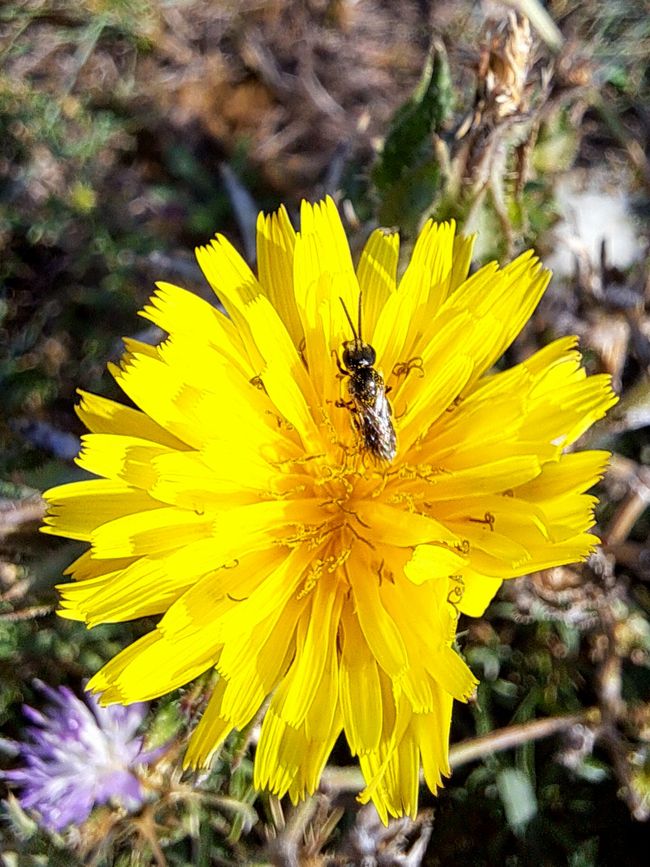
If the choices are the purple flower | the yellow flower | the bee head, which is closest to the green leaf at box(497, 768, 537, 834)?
the yellow flower

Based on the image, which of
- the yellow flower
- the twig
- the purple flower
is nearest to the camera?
the yellow flower

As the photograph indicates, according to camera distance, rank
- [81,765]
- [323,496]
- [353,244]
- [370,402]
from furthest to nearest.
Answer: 1. [353,244]
2. [81,765]
3. [323,496]
4. [370,402]

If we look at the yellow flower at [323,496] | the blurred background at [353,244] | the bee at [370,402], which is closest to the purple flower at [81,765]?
the blurred background at [353,244]

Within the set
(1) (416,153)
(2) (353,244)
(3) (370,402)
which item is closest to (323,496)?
(3) (370,402)

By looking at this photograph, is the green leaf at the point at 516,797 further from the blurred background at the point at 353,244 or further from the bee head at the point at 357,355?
the bee head at the point at 357,355

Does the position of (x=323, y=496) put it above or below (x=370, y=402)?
below

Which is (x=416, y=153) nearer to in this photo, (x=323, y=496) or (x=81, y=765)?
(x=323, y=496)

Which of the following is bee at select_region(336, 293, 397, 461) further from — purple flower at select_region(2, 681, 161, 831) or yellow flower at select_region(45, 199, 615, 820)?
purple flower at select_region(2, 681, 161, 831)
